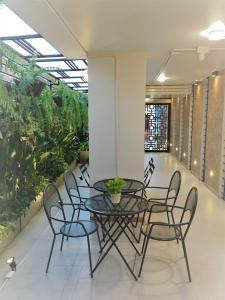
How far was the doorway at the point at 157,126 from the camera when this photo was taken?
11.9 meters

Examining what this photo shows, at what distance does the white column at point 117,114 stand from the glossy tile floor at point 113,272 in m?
1.17

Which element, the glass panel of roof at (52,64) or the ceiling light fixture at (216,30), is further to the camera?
the glass panel of roof at (52,64)

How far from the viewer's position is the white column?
394 cm

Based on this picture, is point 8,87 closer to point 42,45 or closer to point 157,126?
point 42,45

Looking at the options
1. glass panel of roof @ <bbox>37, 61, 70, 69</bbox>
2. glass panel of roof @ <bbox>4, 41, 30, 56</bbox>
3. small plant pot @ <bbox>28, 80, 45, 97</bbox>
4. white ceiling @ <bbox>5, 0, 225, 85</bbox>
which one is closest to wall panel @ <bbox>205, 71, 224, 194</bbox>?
white ceiling @ <bbox>5, 0, 225, 85</bbox>

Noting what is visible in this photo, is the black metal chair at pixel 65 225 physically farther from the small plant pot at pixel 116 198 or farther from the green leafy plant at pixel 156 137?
the green leafy plant at pixel 156 137

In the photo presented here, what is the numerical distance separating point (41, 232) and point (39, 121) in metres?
1.82

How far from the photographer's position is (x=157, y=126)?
39.3 ft

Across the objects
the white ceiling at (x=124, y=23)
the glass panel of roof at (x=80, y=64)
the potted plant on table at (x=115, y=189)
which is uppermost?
the glass panel of roof at (x=80, y=64)

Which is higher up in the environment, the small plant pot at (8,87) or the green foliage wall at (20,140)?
the small plant pot at (8,87)

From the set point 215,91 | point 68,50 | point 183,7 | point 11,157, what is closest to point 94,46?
point 68,50

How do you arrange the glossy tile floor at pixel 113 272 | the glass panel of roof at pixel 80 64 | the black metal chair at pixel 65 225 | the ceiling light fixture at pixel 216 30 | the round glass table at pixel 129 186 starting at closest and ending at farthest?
the glossy tile floor at pixel 113 272, the ceiling light fixture at pixel 216 30, the black metal chair at pixel 65 225, the round glass table at pixel 129 186, the glass panel of roof at pixel 80 64

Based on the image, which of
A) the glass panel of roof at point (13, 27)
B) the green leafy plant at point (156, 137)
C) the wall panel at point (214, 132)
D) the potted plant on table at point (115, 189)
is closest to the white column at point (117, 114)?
the glass panel of roof at point (13, 27)

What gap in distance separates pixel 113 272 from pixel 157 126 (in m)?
9.72
